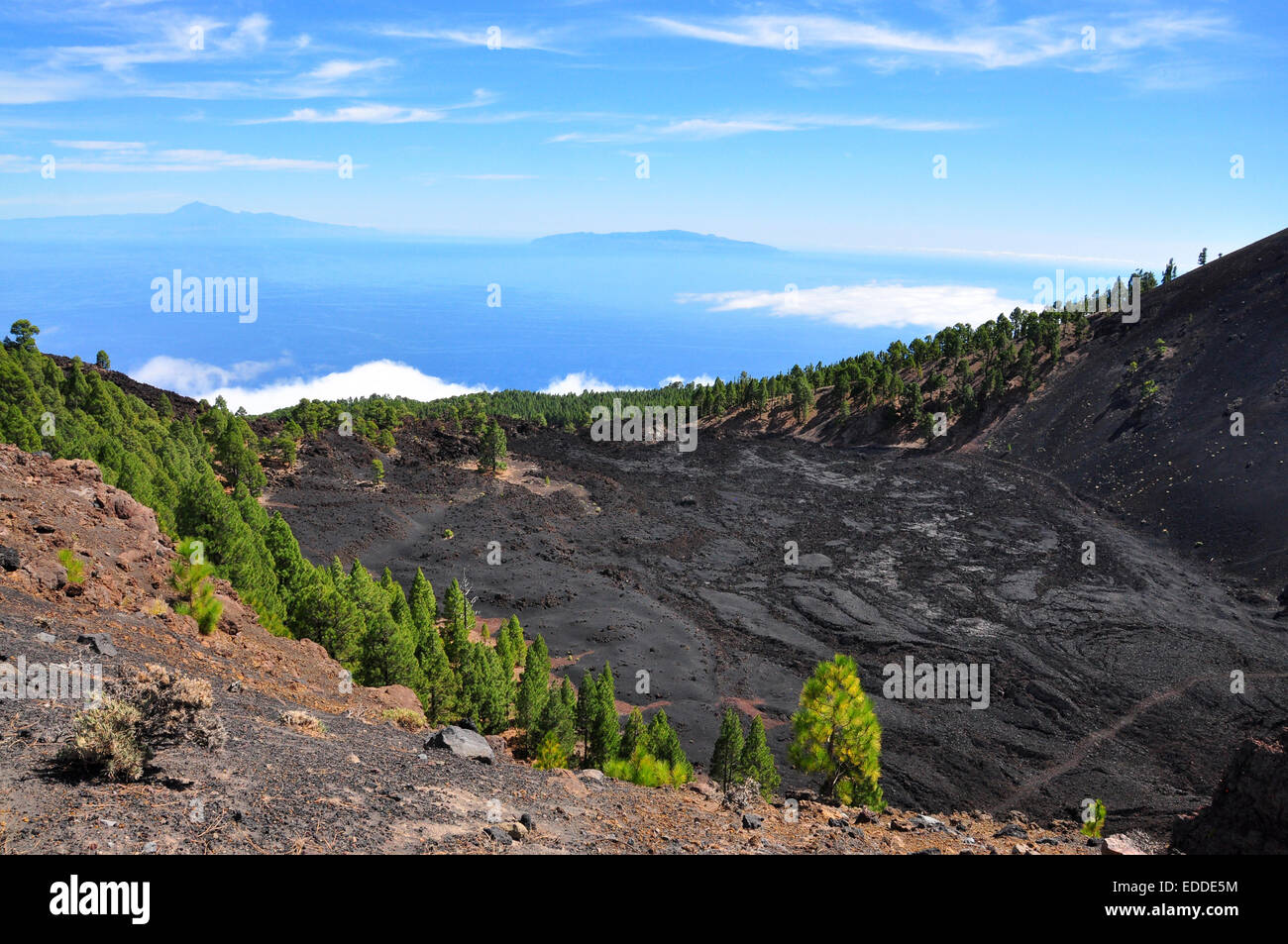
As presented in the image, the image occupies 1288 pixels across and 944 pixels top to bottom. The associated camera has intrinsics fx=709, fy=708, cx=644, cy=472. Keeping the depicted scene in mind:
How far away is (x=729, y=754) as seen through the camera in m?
23.3

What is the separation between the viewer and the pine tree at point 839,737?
21672 mm

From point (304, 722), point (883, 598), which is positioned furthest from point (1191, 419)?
point (304, 722)

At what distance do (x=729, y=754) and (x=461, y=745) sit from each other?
11.1m

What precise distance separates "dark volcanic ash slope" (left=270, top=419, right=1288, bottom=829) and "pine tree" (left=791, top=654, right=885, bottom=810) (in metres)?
6.31

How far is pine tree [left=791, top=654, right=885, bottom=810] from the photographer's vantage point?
2167 cm

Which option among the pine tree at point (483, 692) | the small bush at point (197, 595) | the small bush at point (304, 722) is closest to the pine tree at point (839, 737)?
the pine tree at point (483, 692)

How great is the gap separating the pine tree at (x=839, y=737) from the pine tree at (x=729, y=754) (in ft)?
6.68

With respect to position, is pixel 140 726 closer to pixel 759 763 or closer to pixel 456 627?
pixel 759 763

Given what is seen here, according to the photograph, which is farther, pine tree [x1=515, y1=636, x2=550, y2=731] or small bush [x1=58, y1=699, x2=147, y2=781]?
pine tree [x1=515, y1=636, x2=550, y2=731]

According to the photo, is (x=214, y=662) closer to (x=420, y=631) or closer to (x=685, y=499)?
(x=420, y=631)

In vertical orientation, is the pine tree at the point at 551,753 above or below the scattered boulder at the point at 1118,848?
below

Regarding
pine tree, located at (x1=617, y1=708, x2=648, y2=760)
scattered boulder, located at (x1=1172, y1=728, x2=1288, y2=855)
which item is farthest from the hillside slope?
pine tree, located at (x1=617, y1=708, x2=648, y2=760)

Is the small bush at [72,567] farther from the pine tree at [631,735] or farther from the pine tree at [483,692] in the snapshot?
the pine tree at [631,735]

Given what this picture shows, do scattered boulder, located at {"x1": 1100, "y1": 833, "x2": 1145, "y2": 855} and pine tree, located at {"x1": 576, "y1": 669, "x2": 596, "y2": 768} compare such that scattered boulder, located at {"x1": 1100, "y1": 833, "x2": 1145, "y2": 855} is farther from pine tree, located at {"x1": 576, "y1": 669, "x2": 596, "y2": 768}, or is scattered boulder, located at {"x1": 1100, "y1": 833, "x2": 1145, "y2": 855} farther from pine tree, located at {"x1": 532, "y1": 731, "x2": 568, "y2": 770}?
pine tree, located at {"x1": 576, "y1": 669, "x2": 596, "y2": 768}
